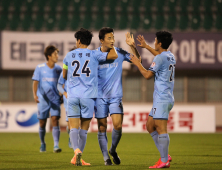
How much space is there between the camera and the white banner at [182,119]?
12.9m

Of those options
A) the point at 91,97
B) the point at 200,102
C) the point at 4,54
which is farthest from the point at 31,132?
the point at 91,97

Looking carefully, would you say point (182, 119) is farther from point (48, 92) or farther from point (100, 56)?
point (100, 56)

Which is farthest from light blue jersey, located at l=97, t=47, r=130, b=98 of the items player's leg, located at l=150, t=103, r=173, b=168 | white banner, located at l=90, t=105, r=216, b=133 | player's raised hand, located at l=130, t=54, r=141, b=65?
Answer: white banner, located at l=90, t=105, r=216, b=133

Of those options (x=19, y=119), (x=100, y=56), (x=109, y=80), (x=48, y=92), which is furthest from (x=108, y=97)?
(x=19, y=119)

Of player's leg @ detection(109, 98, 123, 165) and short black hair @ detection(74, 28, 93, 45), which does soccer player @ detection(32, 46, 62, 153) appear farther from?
short black hair @ detection(74, 28, 93, 45)

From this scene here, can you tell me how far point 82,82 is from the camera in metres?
4.97

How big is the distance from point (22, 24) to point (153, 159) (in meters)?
12.7

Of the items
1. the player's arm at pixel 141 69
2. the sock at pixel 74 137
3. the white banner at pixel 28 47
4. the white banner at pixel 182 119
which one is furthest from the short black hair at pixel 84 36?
the white banner at pixel 28 47

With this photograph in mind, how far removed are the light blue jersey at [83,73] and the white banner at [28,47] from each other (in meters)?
9.82

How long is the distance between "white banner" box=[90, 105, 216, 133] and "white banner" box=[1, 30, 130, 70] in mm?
3727

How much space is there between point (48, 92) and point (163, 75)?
3273 mm

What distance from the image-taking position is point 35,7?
17.6 m

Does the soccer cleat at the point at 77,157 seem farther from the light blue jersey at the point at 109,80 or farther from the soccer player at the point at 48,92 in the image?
the soccer player at the point at 48,92

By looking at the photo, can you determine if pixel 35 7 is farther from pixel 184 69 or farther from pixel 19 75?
pixel 184 69
